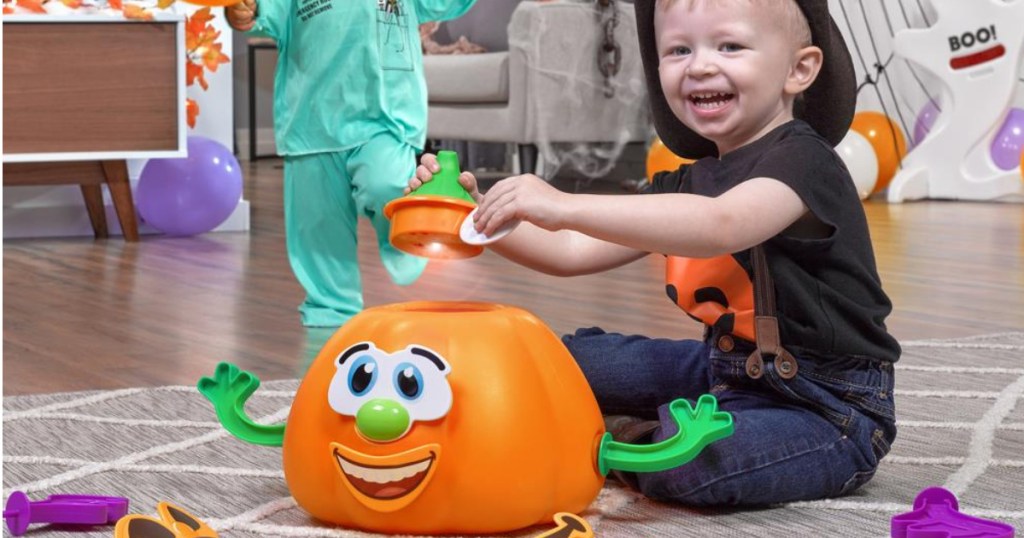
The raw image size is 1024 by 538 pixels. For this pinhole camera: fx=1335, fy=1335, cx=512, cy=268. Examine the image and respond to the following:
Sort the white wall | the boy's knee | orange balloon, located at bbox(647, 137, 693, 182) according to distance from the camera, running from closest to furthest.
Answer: the boy's knee
the white wall
orange balloon, located at bbox(647, 137, 693, 182)

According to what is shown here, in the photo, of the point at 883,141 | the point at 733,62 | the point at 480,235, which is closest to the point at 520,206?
the point at 480,235

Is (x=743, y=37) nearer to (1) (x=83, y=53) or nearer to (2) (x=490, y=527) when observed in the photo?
(2) (x=490, y=527)

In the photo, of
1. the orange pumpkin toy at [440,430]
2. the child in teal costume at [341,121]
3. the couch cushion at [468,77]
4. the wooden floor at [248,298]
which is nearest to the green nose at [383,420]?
the orange pumpkin toy at [440,430]

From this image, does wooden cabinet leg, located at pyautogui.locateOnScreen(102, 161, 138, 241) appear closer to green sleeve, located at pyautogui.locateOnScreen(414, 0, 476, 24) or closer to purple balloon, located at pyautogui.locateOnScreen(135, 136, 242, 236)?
purple balloon, located at pyautogui.locateOnScreen(135, 136, 242, 236)

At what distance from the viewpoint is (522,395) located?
970mm

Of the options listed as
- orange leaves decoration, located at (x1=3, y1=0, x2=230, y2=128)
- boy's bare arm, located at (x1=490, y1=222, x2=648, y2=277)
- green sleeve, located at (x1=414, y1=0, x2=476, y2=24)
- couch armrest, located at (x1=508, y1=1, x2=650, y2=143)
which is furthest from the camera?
couch armrest, located at (x1=508, y1=1, x2=650, y2=143)

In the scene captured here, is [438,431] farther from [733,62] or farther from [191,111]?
[191,111]

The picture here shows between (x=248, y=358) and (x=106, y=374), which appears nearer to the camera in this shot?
(x=106, y=374)

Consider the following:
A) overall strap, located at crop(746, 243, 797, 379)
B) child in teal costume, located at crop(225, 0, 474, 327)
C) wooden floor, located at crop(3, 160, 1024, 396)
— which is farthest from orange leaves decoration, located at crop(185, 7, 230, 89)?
overall strap, located at crop(746, 243, 797, 379)

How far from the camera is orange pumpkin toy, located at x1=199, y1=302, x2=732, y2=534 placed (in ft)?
3.11

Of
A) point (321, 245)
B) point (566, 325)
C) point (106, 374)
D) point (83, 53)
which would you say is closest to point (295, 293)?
point (321, 245)

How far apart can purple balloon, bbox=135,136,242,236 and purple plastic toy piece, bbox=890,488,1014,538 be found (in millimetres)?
2571

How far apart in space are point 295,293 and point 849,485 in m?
1.52

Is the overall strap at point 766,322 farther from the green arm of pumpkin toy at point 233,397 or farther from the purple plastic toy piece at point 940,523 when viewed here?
the green arm of pumpkin toy at point 233,397
